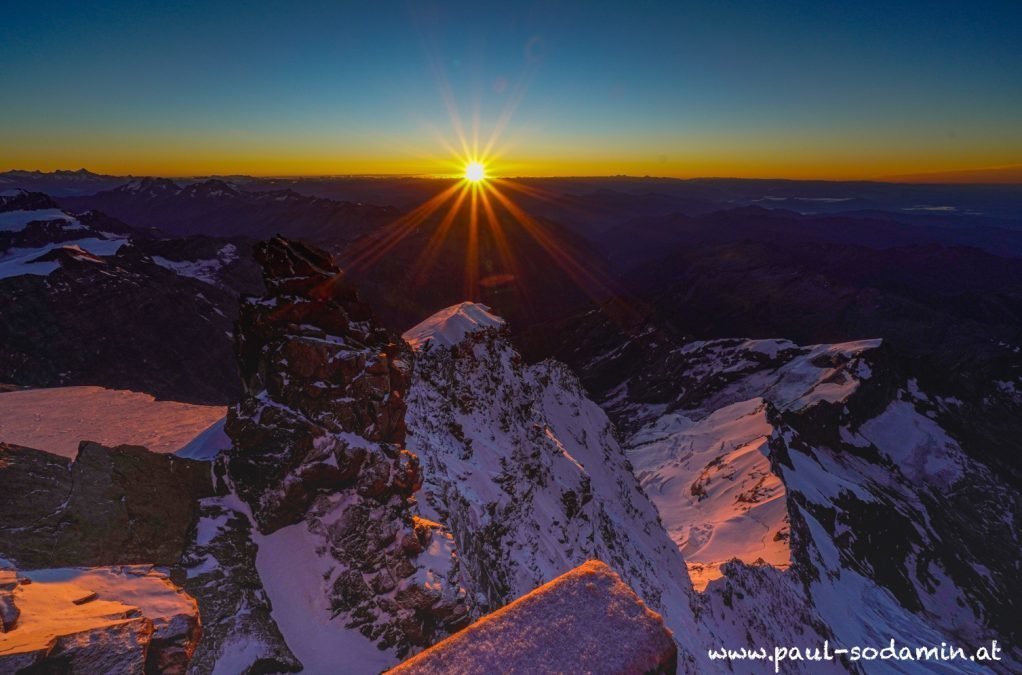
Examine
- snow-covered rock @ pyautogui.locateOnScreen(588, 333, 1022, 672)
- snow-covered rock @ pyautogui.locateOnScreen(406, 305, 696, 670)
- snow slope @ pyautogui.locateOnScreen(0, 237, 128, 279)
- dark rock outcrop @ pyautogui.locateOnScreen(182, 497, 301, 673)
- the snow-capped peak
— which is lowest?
snow-covered rock @ pyautogui.locateOnScreen(588, 333, 1022, 672)

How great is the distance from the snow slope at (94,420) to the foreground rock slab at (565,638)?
72.3 ft

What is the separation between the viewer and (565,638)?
467 centimetres

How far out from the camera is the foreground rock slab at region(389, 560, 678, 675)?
14.6ft

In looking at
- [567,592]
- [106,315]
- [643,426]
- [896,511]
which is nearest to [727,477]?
[896,511]

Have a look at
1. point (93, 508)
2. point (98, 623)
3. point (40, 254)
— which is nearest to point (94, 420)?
point (93, 508)

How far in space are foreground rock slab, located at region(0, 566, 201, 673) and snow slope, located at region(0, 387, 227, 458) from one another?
1202 cm

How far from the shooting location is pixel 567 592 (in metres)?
5.14

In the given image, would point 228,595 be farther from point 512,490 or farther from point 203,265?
point 203,265

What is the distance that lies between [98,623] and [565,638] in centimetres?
791

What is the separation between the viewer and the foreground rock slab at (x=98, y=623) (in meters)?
6.62

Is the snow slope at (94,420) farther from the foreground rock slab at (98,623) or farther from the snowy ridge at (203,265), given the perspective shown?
the snowy ridge at (203,265)

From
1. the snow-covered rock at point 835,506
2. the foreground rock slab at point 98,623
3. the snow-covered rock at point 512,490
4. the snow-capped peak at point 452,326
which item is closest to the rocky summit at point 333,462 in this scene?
the snow-covered rock at point 512,490

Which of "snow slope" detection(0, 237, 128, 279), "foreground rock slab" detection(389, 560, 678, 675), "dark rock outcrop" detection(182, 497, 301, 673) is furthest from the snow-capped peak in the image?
"snow slope" detection(0, 237, 128, 279)

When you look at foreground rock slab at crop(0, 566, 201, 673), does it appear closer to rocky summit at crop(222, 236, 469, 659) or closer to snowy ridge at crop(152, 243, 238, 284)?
rocky summit at crop(222, 236, 469, 659)
